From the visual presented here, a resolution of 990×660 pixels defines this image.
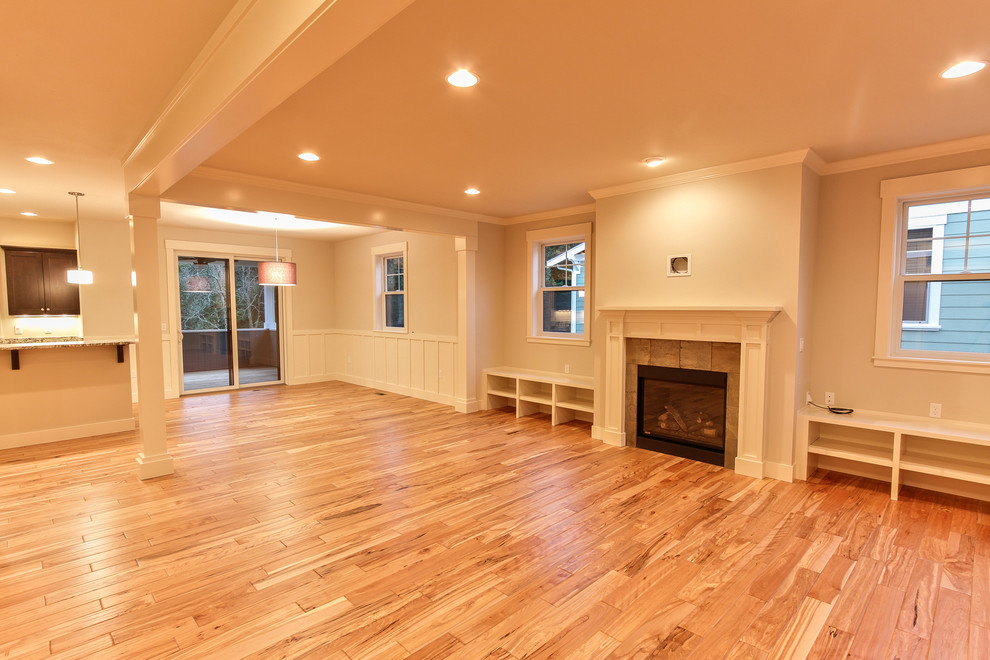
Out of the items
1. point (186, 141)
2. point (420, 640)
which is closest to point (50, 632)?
point (420, 640)

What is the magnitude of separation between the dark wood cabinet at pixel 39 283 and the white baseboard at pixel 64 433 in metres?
2.53

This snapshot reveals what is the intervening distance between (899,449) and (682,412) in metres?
1.58

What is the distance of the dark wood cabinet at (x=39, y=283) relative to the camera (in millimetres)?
6320

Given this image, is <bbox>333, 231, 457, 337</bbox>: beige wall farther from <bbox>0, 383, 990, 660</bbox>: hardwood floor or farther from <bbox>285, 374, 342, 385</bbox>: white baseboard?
<bbox>0, 383, 990, 660</bbox>: hardwood floor

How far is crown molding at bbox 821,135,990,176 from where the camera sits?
3367 millimetres

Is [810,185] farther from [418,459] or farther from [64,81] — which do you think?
[64,81]

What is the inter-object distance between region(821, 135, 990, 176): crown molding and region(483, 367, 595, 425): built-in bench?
9.57ft

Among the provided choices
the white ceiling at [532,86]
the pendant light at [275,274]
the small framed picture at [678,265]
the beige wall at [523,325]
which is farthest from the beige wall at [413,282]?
the small framed picture at [678,265]

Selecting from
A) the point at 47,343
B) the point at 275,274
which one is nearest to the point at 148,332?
the point at 47,343

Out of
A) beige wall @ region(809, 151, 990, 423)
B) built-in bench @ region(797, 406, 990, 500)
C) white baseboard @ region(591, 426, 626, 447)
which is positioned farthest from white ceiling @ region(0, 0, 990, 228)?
white baseboard @ region(591, 426, 626, 447)

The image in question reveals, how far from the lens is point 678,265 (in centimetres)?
443

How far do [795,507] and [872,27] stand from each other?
2.90 meters

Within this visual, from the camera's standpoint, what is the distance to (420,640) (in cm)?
204

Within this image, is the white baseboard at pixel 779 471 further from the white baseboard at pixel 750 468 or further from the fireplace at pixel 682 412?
the fireplace at pixel 682 412
